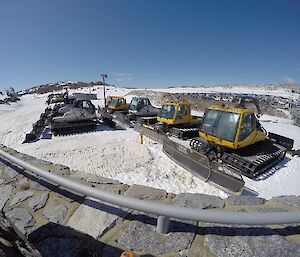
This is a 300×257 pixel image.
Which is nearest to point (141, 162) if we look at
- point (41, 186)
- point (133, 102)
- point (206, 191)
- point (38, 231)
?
point (206, 191)

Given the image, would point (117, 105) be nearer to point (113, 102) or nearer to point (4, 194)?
point (113, 102)

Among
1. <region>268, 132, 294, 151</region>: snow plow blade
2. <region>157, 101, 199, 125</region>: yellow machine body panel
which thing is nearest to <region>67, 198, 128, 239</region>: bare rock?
<region>268, 132, 294, 151</region>: snow plow blade

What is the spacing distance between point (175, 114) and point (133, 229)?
12.7 meters

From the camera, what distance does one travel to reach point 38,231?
7.34ft

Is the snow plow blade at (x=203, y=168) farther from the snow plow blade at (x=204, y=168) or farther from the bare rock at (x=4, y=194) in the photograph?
the bare rock at (x=4, y=194)

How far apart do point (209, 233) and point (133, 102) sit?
64.2 feet

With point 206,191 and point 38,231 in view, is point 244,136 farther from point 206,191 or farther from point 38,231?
point 38,231

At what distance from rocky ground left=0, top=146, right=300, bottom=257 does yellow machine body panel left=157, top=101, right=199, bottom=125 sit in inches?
470

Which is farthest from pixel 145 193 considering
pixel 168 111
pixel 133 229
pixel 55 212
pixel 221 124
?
pixel 168 111

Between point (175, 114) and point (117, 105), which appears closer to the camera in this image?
point (175, 114)

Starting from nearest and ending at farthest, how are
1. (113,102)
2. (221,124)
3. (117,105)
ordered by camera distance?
(221,124) → (117,105) → (113,102)

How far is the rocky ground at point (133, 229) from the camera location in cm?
198

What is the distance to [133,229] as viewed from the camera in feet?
7.30

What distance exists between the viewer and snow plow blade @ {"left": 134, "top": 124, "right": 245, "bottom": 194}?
23.3 ft
